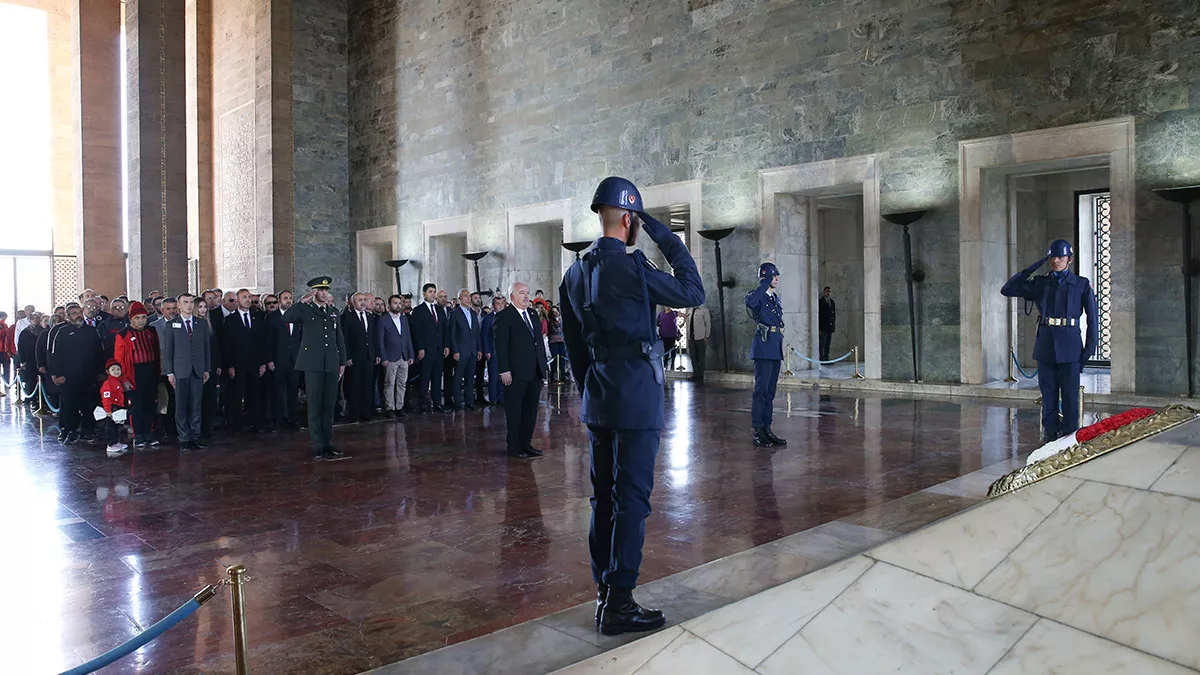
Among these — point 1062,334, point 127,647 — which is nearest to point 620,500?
point 127,647

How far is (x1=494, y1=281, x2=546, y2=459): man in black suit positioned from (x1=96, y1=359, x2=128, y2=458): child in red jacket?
13.2 ft

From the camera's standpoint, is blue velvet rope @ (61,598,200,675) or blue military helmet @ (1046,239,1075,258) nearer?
blue velvet rope @ (61,598,200,675)

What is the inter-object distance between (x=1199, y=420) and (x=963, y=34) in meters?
9.81

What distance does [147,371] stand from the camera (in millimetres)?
9203

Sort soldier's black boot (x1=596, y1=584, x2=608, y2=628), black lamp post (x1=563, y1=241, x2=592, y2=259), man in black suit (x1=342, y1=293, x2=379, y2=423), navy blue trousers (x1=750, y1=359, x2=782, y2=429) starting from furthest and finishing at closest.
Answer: black lamp post (x1=563, y1=241, x2=592, y2=259), man in black suit (x1=342, y1=293, x2=379, y2=423), navy blue trousers (x1=750, y1=359, x2=782, y2=429), soldier's black boot (x1=596, y1=584, x2=608, y2=628)

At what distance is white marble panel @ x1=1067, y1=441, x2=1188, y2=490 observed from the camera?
3.26 meters

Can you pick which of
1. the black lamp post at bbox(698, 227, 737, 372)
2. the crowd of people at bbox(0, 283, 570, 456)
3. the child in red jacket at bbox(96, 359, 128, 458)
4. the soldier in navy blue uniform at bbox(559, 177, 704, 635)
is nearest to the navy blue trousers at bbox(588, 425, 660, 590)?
the soldier in navy blue uniform at bbox(559, 177, 704, 635)

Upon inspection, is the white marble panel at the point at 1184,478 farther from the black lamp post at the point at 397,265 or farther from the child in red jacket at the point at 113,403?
the black lamp post at the point at 397,265

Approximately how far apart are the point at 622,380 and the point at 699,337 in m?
12.1

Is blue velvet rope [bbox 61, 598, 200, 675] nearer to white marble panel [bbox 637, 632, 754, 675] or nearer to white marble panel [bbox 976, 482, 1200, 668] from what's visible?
white marble panel [bbox 637, 632, 754, 675]

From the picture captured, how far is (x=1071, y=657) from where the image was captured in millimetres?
2564

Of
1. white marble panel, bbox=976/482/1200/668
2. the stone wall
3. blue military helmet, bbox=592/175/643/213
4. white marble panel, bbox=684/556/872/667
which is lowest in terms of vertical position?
white marble panel, bbox=684/556/872/667

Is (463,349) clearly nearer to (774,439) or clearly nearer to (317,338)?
(317,338)

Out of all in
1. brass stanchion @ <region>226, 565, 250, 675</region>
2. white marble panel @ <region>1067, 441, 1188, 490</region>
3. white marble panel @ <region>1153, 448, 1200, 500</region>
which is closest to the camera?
brass stanchion @ <region>226, 565, 250, 675</region>
